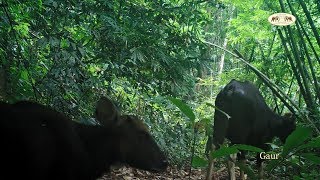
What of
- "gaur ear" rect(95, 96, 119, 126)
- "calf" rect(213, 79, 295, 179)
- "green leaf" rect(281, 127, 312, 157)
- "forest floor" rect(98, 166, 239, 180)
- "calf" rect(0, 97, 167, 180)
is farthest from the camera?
"calf" rect(213, 79, 295, 179)

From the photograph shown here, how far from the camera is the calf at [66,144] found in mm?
3033

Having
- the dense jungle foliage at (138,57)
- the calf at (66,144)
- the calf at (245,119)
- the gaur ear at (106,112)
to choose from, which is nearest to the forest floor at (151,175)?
the dense jungle foliage at (138,57)

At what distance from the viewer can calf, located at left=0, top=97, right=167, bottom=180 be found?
9.95 feet

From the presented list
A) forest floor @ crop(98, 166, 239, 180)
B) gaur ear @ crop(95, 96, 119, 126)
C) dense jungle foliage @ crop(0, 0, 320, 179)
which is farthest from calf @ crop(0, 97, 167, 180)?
forest floor @ crop(98, 166, 239, 180)

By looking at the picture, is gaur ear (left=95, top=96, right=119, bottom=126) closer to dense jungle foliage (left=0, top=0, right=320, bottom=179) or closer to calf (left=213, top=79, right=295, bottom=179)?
dense jungle foliage (left=0, top=0, right=320, bottom=179)

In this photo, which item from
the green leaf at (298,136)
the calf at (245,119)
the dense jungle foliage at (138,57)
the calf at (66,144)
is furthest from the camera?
the calf at (245,119)

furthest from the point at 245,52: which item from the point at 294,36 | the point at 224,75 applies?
the point at 294,36

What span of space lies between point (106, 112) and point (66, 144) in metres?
0.47

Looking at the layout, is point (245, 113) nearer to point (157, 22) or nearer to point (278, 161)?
point (157, 22)

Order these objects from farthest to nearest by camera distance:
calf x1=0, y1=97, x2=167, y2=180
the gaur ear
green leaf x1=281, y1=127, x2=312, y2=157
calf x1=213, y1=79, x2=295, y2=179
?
calf x1=213, y1=79, x2=295, y2=179, the gaur ear, calf x1=0, y1=97, x2=167, y2=180, green leaf x1=281, y1=127, x2=312, y2=157

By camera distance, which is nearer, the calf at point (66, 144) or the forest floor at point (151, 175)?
the calf at point (66, 144)

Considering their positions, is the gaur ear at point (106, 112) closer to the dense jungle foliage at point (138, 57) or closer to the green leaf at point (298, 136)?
the dense jungle foliage at point (138, 57)

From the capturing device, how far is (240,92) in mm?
5754

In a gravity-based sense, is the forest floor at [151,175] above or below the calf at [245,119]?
below
